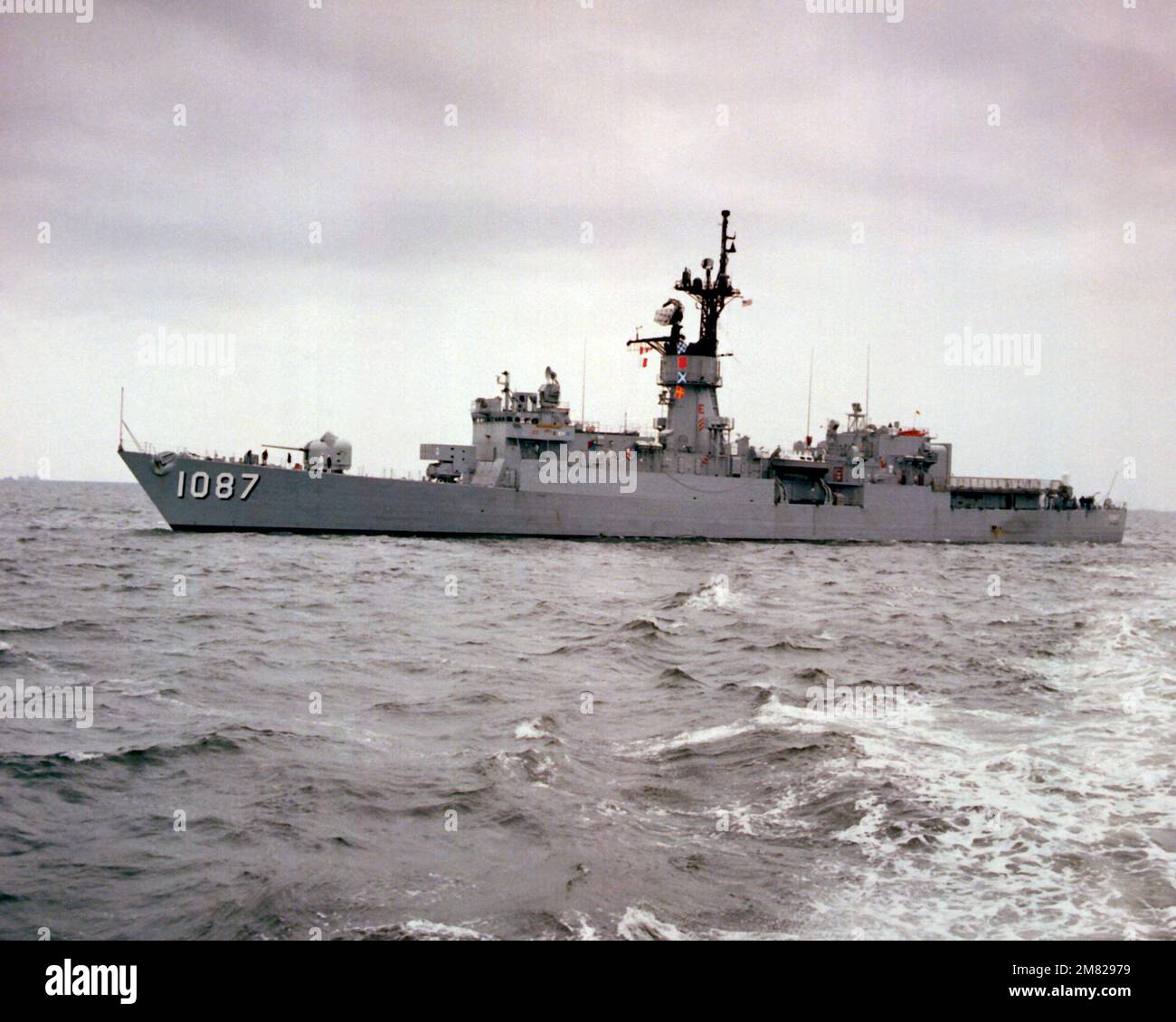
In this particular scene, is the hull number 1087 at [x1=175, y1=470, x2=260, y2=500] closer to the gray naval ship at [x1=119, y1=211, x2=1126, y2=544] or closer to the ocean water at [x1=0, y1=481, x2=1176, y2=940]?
the gray naval ship at [x1=119, y1=211, x2=1126, y2=544]

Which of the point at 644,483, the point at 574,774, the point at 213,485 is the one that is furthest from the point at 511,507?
the point at 574,774

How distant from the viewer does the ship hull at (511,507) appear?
114 feet

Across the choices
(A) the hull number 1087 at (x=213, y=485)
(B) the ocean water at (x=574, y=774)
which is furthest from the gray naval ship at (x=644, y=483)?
(B) the ocean water at (x=574, y=774)

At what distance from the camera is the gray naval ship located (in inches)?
1388

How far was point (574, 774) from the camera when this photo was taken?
9.23 m

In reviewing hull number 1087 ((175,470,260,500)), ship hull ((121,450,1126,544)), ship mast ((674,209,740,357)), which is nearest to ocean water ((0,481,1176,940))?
hull number 1087 ((175,470,260,500))

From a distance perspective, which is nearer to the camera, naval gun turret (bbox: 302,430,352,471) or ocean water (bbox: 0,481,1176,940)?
ocean water (bbox: 0,481,1176,940)

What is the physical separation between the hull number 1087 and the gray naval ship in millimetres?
48

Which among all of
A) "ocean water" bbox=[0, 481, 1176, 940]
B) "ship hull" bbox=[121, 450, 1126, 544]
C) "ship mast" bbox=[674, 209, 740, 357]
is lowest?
"ocean water" bbox=[0, 481, 1176, 940]

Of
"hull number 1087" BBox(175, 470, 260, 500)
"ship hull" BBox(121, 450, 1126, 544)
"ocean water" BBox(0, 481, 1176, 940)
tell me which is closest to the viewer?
"ocean water" BBox(0, 481, 1176, 940)

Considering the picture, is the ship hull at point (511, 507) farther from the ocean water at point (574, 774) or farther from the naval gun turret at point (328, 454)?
the ocean water at point (574, 774)

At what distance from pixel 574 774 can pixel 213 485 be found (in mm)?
29260

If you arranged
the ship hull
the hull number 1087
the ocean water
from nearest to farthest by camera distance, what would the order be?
1. the ocean water
2. the hull number 1087
3. the ship hull
